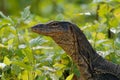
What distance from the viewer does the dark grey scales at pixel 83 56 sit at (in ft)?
10.8

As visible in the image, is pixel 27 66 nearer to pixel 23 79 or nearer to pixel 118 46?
pixel 23 79

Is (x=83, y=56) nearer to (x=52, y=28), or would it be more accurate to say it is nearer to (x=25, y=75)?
(x=52, y=28)

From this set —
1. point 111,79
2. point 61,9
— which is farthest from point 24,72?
point 61,9

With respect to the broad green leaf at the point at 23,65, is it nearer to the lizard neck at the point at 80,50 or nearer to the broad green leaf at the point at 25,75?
the broad green leaf at the point at 25,75

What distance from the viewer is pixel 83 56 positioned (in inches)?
133

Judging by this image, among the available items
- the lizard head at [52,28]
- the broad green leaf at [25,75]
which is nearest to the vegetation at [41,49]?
the broad green leaf at [25,75]

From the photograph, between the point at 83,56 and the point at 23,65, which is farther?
the point at 83,56

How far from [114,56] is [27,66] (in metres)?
0.68

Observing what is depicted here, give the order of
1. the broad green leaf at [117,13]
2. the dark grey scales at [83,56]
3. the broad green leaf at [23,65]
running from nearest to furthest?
the broad green leaf at [23,65] < the dark grey scales at [83,56] < the broad green leaf at [117,13]

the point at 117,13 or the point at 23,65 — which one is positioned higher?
the point at 117,13

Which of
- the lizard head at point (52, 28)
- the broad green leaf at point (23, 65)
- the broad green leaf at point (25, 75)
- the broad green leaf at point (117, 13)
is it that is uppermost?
the broad green leaf at point (117, 13)

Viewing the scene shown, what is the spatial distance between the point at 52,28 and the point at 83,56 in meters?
0.29

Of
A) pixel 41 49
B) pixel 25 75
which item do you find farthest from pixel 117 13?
pixel 25 75

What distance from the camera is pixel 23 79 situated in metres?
3.18
